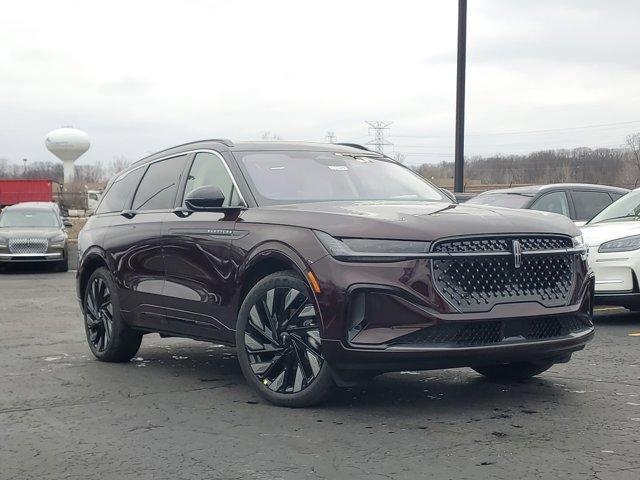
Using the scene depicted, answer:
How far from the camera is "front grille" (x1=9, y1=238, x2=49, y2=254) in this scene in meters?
20.7

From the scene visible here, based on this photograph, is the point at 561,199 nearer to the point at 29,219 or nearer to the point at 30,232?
the point at 30,232

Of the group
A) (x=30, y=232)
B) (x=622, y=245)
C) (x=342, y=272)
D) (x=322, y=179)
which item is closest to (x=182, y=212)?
(x=322, y=179)

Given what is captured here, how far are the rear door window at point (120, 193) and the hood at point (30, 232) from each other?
13.1m

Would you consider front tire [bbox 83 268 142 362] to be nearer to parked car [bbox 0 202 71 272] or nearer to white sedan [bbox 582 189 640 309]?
white sedan [bbox 582 189 640 309]

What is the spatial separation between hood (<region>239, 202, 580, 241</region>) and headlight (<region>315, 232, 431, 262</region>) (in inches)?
1.4

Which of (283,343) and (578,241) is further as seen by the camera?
(578,241)

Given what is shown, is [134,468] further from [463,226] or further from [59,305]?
[59,305]

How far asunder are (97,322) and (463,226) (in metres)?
3.99

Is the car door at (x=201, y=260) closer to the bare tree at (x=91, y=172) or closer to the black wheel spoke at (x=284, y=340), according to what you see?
the black wheel spoke at (x=284, y=340)

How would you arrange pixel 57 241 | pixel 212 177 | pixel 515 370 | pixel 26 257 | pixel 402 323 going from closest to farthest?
pixel 402 323
pixel 515 370
pixel 212 177
pixel 26 257
pixel 57 241

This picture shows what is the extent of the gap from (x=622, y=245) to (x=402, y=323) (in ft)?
18.1

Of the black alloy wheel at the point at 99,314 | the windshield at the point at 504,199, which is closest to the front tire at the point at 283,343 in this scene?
the black alloy wheel at the point at 99,314

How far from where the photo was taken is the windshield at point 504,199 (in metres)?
12.7

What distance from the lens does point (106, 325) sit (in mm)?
7812
